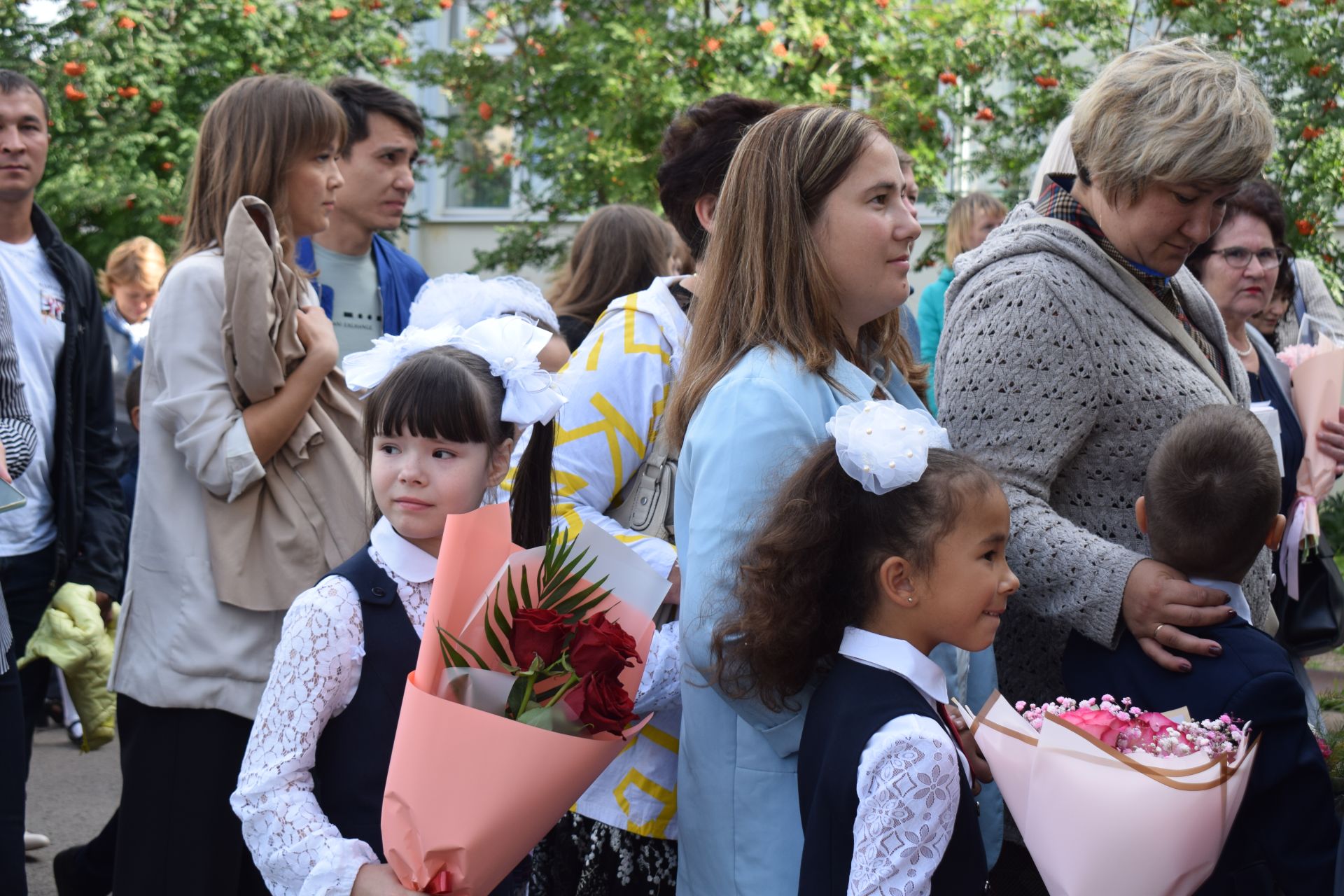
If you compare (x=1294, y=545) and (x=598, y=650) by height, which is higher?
(x=598, y=650)

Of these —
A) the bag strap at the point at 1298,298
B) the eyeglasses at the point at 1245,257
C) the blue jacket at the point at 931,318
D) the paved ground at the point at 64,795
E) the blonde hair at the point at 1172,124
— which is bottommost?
the paved ground at the point at 64,795

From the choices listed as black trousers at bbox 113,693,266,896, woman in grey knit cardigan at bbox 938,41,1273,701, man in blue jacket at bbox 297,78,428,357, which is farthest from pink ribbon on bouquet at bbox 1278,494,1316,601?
black trousers at bbox 113,693,266,896

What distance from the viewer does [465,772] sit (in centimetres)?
196

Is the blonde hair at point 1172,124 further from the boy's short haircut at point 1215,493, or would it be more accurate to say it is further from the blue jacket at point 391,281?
the blue jacket at point 391,281

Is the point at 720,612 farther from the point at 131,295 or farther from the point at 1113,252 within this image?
the point at 131,295

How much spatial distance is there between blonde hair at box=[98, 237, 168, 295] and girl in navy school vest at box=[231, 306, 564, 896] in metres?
5.76

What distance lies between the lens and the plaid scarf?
281cm

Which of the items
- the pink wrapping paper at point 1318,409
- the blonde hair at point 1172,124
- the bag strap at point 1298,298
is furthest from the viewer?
the bag strap at point 1298,298

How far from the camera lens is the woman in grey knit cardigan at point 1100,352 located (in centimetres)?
252

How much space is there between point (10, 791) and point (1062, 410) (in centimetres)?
230

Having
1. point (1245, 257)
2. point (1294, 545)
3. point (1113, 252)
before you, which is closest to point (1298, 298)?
point (1245, 257)

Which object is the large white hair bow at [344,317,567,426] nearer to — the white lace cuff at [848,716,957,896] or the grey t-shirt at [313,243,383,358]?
the white lace cuff at [848,716,957,896]

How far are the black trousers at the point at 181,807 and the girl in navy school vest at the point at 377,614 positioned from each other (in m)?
0.90

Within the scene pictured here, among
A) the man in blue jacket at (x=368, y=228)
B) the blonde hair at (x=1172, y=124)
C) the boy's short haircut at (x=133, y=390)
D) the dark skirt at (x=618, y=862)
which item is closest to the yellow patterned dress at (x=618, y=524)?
the dark skirt at (x=618, y=862)
